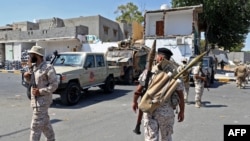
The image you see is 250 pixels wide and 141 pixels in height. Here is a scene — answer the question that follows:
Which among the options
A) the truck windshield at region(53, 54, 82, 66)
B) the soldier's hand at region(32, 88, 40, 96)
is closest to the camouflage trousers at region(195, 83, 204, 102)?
the truck windshield at region(53, 54, 82, 66)

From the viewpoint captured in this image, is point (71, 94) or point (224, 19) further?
point (224, 19)

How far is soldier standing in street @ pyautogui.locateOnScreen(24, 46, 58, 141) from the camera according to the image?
440 cm

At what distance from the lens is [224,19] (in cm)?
2895

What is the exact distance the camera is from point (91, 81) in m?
10.9

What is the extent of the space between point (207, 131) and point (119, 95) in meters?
6.05

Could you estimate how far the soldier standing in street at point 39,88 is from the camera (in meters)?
4.40

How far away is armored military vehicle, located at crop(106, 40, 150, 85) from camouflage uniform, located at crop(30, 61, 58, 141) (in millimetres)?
10493

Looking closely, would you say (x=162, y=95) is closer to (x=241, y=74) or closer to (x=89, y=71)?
(x=89, y=71)

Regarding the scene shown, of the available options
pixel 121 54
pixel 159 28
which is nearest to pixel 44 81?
pixel 121 54

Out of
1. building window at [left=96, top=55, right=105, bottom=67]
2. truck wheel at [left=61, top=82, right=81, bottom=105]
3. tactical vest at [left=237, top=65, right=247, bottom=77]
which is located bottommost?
truck wheel at [left=61, top=82, right=81, bottom=105]

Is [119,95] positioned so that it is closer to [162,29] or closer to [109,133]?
[109,133]

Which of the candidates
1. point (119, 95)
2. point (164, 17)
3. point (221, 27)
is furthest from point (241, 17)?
point (119, 95)

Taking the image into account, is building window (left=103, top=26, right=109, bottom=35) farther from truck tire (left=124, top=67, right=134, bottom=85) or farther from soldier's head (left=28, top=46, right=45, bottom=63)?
soldier's head (left=28, top=46, right=45, bottom=63)

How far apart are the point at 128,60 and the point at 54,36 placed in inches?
671
